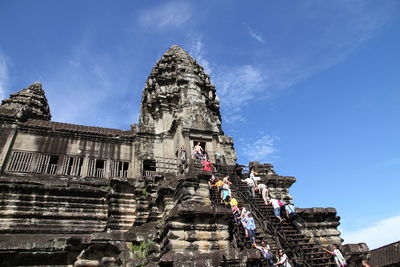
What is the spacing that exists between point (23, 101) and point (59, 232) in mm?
19544

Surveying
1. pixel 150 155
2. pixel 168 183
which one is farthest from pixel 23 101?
pixel 168 183

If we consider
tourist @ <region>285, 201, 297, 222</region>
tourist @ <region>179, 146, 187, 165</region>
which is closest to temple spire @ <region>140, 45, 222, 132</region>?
tourist @ <region>179, 146, 187, 165</region>

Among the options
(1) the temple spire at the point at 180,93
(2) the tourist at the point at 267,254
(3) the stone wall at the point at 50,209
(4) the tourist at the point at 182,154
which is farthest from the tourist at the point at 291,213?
(1) the temple spire at the point at 180,93

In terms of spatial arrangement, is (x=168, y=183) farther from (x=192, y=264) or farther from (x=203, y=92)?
(x=203, y=92)

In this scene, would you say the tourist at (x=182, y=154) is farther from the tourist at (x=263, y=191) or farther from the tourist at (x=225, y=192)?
the tourist at (x=263, y=191)

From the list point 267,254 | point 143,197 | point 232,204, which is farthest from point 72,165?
point 267,254

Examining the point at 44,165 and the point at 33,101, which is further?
the point at 33,101

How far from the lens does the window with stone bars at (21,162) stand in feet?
44.1

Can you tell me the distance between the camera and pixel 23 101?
25.2 metres

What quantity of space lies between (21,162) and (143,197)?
7029 mm

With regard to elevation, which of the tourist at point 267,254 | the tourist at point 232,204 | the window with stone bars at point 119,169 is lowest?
the tourist at point 267,254

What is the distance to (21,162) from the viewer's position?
13711 millimetres

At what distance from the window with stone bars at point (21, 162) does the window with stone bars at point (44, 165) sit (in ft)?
1.01

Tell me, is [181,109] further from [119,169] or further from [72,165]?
[72,165]
